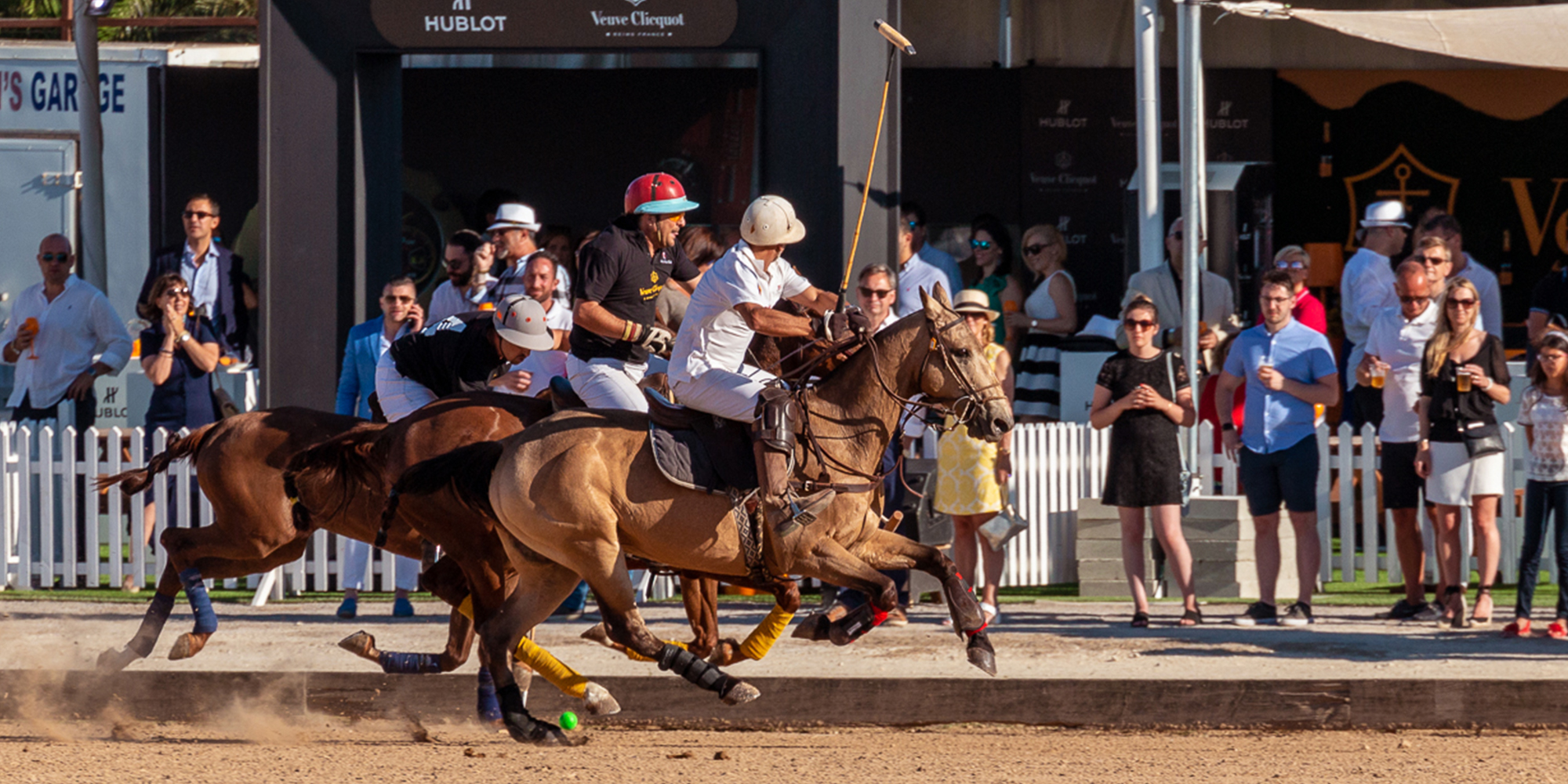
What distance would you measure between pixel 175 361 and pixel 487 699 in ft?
17.4

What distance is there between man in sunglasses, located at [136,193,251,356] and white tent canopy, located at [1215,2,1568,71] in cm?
703

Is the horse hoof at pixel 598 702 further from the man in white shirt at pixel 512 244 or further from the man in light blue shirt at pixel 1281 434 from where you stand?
the man in light blue shirt at pixel 1281 434

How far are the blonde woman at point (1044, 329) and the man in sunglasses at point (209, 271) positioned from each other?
18.2 ft

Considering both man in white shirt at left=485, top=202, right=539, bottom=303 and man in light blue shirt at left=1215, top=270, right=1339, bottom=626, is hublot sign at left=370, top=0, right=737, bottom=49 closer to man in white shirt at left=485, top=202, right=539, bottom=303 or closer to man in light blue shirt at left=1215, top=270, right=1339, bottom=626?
man in white shirt at left=485, top=202, right=539, bottom=303

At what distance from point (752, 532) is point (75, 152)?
31.5ft

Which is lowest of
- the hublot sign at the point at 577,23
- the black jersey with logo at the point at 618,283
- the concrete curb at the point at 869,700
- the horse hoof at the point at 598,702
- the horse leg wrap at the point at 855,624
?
the concrete curb at the point at 869,700

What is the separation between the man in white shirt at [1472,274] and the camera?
38.5ft

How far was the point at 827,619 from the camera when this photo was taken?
7.30 meters

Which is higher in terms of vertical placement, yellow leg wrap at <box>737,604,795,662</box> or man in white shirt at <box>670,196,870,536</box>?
man in white shirt at <box>670,196,870,536</box>

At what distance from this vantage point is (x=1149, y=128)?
11867mm

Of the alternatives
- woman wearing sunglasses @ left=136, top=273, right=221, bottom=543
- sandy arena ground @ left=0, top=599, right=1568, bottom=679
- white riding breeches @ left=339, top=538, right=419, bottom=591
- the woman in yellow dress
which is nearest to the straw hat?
the woman in yellow dress

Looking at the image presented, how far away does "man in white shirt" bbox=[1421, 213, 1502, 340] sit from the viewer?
11742 mm

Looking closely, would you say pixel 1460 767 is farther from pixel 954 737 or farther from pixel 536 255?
pixel 536 255

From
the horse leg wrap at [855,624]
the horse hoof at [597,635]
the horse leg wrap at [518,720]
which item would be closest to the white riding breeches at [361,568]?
the horse hoof at [597,635]
